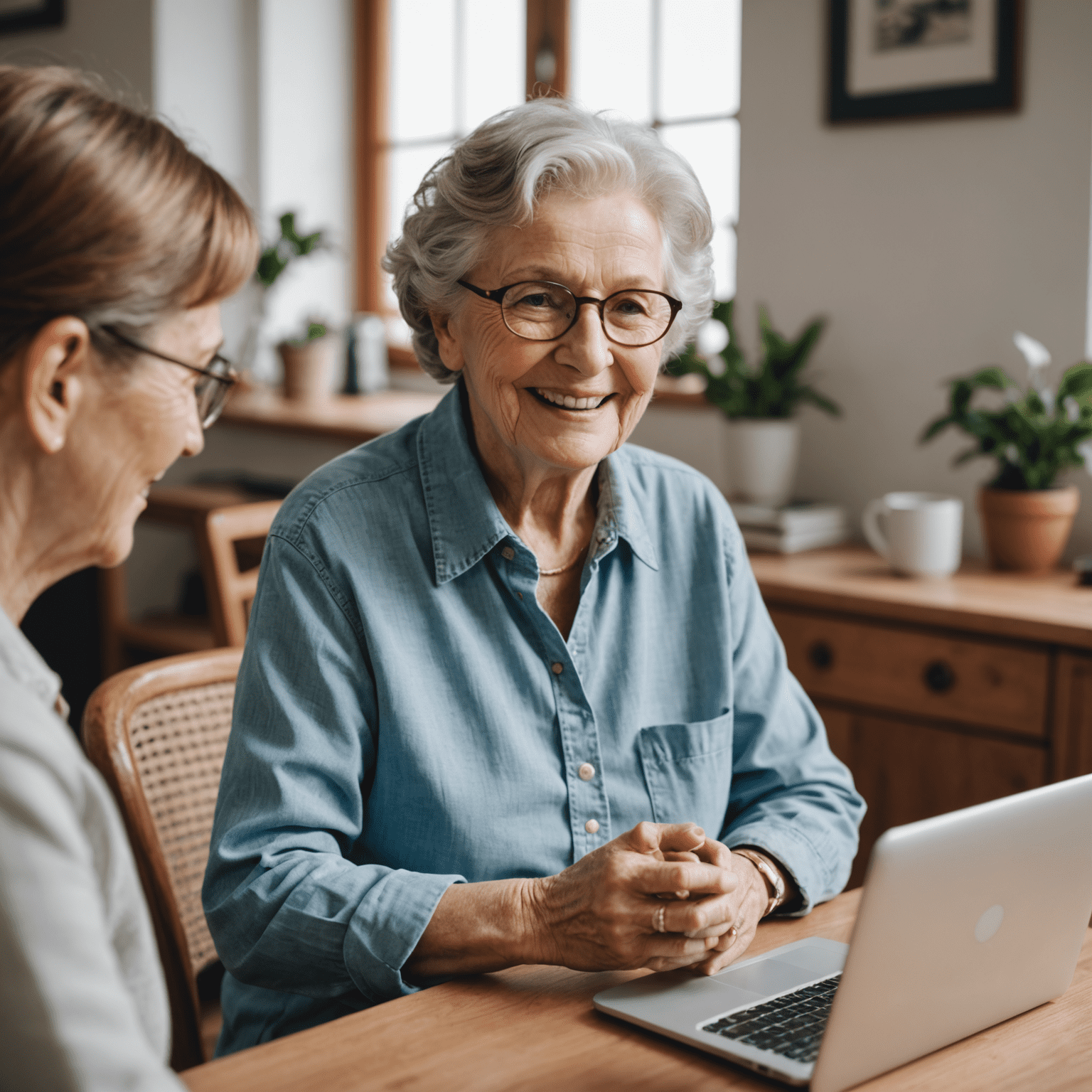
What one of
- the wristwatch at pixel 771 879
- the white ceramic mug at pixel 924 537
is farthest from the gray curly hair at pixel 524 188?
the white ceramic mug at pixel 924 537

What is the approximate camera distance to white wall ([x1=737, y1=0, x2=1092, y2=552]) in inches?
93.2

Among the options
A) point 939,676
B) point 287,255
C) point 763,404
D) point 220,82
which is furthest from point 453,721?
point 220,82

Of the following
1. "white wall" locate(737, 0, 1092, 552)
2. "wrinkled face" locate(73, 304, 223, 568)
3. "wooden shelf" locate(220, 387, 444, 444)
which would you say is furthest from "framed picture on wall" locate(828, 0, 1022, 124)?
"wrinkled face" locate(73, 304, 223, 568)

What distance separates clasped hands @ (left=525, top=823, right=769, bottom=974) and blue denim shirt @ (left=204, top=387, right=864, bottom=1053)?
0.11 metres

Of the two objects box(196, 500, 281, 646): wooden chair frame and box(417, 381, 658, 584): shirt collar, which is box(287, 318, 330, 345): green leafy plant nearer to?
box(196, 500, 281, 646): wooden chair frame

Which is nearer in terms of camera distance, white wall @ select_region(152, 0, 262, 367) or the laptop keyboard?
the laptop keyboard

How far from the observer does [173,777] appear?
145 cm

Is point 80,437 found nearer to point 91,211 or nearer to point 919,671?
point 91,211

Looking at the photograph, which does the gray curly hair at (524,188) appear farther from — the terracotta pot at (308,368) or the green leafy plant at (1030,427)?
the terracotta pot at (308,368)

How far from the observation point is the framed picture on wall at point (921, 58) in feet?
7.83

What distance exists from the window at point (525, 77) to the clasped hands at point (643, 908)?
1.89 metres

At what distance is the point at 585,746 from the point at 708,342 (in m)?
2.12

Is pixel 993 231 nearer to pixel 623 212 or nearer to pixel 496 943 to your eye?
pixel 623 212

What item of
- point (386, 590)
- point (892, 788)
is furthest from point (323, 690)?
Result: point (892, 788)
